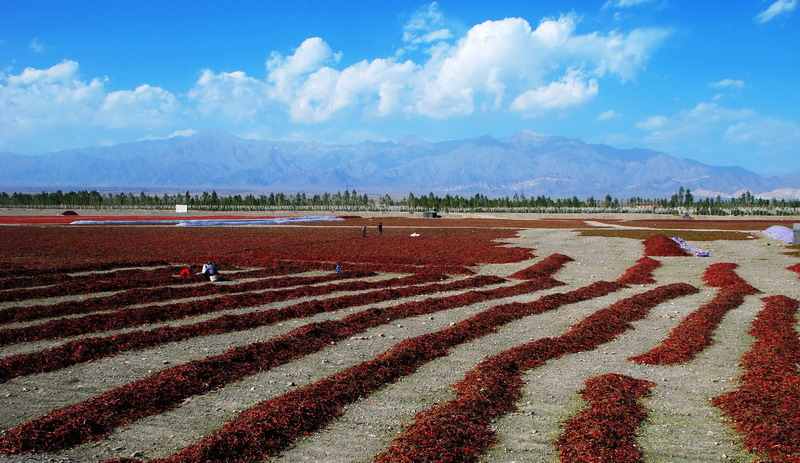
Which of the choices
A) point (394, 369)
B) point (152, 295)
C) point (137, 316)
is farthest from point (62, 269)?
point (394, 369)

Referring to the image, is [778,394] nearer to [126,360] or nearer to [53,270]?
[126,360]

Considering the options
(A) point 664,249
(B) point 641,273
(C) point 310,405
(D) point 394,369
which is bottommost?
(B) point 641,273

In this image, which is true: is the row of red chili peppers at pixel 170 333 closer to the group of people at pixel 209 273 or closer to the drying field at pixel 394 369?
the drying field at pixel 394 369

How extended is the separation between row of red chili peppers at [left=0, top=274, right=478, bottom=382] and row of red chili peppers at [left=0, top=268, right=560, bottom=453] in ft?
6.15

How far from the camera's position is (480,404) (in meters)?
8.45

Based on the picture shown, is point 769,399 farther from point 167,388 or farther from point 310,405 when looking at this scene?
point 167,388

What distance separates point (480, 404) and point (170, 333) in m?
8.05

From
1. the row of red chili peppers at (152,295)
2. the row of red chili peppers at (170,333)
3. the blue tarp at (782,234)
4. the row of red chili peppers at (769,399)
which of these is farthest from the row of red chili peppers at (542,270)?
the blue tarp at (782,234)

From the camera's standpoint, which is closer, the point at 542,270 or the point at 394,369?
the point at 394,369

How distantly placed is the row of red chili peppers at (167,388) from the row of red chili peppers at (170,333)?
187cm

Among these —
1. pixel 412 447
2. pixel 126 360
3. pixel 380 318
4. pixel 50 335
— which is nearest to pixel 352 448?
pixel 412 447

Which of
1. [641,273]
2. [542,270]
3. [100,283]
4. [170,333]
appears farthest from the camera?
[542,270]

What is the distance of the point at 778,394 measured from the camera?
29.0ft

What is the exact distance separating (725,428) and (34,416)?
9481 mm
